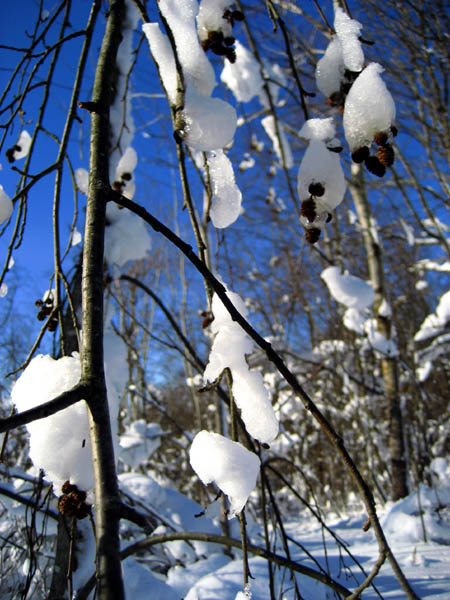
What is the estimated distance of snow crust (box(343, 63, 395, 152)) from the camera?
21.5 inches

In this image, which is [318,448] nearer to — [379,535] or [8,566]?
[8,566]

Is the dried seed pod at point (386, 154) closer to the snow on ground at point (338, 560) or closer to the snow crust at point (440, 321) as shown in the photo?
the snow on ground at point (338, 560)

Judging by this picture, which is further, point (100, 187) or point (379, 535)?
point (100, 187)

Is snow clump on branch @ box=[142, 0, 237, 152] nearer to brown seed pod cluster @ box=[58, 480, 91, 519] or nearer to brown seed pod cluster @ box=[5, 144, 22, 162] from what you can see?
brown seed pod cluster @ box=[58, 480, 91, 519]

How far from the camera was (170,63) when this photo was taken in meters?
0.61

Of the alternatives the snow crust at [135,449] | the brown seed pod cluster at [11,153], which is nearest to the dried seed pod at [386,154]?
the brown seed pod cluster at [11,153]

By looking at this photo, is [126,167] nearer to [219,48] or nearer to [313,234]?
[219,48]

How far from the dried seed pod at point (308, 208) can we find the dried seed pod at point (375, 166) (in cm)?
9

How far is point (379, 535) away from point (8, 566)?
1610 mm

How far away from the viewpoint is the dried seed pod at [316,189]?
0.61 metres

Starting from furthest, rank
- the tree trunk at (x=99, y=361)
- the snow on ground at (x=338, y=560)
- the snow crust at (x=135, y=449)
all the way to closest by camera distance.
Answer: the snow crust at (x=135, y=449)
the snow on ground at (x=338, y=560)
the tree trunk at (x=99, y=361)

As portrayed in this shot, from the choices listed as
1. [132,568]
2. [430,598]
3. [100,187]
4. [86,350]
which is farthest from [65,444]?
[430,598]

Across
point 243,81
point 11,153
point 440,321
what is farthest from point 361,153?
point 440,321

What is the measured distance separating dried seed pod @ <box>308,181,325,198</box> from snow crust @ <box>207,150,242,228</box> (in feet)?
0.38
